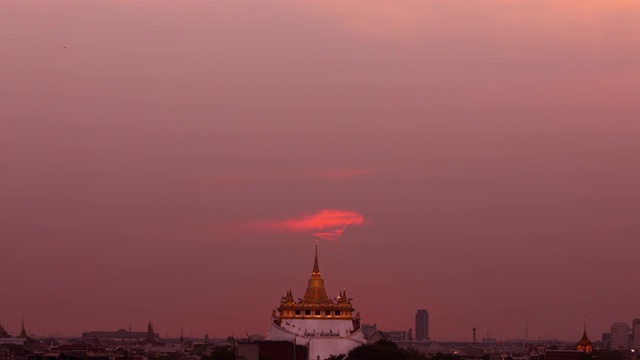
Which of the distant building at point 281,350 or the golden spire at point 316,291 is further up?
the golden spire at point 316,291

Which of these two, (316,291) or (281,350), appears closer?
(281,350)

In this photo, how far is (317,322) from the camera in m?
141

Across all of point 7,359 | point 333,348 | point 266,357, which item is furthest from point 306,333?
point 7,359

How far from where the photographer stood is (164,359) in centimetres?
19262

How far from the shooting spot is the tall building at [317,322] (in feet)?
455

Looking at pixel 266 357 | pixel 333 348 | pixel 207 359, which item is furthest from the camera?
pixel 207 359

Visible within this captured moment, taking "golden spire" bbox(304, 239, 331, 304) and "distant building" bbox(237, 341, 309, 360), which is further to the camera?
"golden spire" bbox(304, 239, 331, 304)

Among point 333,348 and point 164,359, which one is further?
point 164,359

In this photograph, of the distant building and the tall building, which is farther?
the tall building

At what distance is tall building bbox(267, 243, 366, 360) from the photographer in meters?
139

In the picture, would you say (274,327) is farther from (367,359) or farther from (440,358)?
(440,358)

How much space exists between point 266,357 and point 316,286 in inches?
639

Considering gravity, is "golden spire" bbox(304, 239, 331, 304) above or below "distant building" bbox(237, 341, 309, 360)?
above

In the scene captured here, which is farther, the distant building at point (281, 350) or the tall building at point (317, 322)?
the tall building at point (317, 322)
